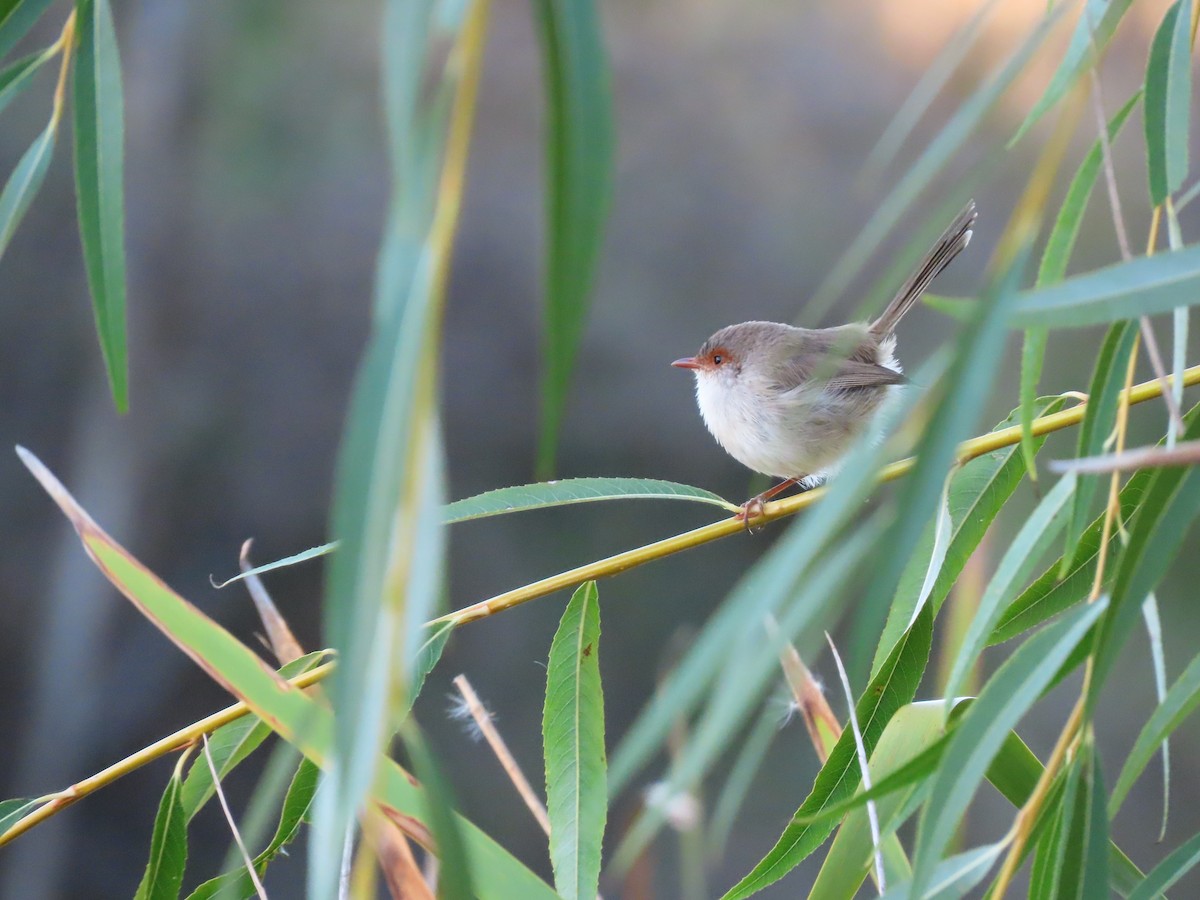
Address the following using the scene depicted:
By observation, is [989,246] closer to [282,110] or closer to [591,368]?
[591,368]

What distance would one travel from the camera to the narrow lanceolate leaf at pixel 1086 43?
827mm

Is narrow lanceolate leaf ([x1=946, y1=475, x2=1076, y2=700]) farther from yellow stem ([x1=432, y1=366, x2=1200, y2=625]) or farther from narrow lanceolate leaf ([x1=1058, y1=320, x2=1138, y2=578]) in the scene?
yellow stem ([x1=432, y1=366, x2=1200, y2=625])

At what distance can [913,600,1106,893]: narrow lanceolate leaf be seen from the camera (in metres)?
0.82

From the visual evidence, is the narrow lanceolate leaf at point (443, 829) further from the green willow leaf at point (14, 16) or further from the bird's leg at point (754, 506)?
the green willow leaf at point (14, 16)

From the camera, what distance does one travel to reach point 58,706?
22.5 feet

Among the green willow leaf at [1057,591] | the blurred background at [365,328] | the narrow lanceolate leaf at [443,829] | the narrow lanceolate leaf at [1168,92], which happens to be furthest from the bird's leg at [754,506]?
the blurred background at [365,328]

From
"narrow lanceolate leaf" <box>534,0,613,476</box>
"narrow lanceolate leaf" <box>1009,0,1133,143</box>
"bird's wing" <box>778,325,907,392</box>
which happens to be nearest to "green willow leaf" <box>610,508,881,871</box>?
"narrow lanceolate leaf" <box>534,0,613,476</box>

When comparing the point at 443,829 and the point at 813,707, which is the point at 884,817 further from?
the point at 443,829

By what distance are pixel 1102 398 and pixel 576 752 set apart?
68 centimetres

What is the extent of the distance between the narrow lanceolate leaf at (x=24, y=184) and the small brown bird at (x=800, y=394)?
1.64 meters

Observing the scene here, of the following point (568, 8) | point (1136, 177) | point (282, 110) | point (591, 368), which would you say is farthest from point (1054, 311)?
point (282, 110)

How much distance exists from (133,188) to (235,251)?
81cm

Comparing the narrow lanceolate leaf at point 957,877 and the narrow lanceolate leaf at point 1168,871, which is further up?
the narrow lanceolate leaf at point 957,877

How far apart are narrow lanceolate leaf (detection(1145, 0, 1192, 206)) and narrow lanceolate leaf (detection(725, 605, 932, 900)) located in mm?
531
